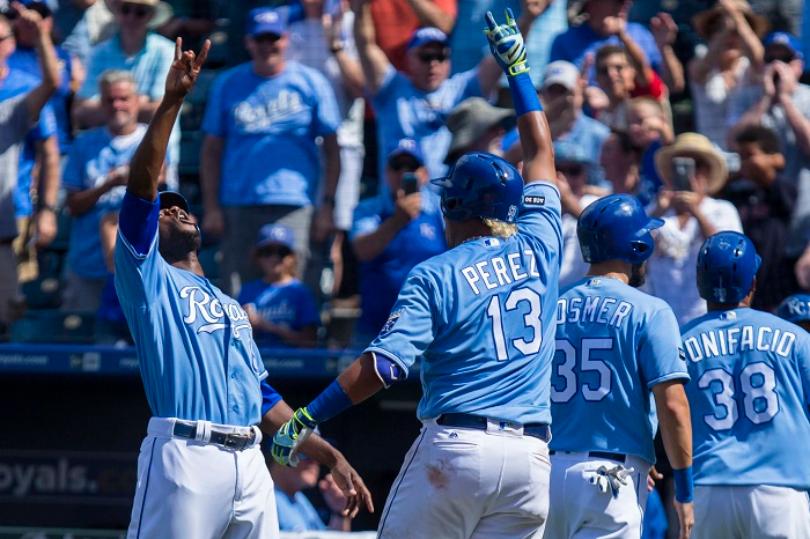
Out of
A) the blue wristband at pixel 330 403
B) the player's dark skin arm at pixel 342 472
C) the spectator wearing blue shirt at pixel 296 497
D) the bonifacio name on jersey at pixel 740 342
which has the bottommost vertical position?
the spectator wearing blue shirt at pixel 296 497

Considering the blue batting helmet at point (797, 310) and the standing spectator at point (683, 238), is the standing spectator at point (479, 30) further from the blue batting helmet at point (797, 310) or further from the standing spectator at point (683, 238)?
the blue batting helmet at point (797, 310)

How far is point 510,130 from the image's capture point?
27.5ft

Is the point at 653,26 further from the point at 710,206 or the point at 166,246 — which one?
the point at 166,246

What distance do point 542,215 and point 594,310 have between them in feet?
1.83

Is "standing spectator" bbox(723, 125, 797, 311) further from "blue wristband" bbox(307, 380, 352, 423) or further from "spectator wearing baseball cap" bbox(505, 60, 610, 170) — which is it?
"blue wristband" bbox(307, 380, 352, 423)

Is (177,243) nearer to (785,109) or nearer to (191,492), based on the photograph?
(191,492)

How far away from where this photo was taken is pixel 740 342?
564 centimetres

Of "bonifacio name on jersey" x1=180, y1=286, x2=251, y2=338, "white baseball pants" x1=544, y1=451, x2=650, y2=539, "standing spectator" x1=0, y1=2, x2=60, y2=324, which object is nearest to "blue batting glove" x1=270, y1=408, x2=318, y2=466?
"bonifacio name on jersey" x1=180, y1=286, x2=251, y2=338

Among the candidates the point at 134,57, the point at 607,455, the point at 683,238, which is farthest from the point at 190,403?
the point at 134,57

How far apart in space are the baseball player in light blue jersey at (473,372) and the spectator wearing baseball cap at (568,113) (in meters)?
3.27

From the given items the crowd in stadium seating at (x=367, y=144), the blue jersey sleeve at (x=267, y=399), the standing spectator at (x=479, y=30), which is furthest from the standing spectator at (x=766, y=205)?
the blue jersey sleeve at (x=267, y=399)

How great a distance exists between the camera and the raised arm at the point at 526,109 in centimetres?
502

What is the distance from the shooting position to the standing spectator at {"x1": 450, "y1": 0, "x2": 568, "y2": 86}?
29.6ft

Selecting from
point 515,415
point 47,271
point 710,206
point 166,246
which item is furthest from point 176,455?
point 47,271
